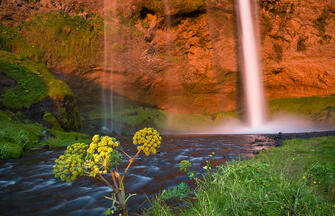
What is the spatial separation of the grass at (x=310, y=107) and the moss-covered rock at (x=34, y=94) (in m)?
17.2

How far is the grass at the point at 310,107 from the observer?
18.6 meters

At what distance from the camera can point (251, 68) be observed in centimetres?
2064

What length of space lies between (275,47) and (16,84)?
20130mm

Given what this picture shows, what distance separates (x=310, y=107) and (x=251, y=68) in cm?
612

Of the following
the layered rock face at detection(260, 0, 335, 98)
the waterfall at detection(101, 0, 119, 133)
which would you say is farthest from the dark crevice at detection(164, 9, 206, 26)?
the layered rock face at detection(260, 0, 335, 98)

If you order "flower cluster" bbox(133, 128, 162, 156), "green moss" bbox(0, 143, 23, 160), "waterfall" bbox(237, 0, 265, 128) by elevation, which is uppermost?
"waterfall" bbox(237, 0, 265, 128)

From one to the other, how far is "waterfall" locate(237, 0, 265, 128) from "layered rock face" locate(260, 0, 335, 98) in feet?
3.11

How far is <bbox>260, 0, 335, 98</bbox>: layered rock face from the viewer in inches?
752

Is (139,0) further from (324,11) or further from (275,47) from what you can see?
(324,11)

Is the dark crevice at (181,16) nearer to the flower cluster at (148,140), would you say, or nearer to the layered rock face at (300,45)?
the layered rock face at (300,45)

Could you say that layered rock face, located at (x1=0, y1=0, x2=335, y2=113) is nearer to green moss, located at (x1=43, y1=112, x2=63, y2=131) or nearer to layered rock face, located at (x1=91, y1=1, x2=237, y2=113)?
layered rock face, located at (x1=91, y1=1, x2=237, y2=113)

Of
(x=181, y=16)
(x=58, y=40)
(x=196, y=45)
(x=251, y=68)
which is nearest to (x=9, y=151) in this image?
(x=58, y=40)

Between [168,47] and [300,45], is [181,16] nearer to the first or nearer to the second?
[168,47]

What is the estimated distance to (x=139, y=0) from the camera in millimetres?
20031
